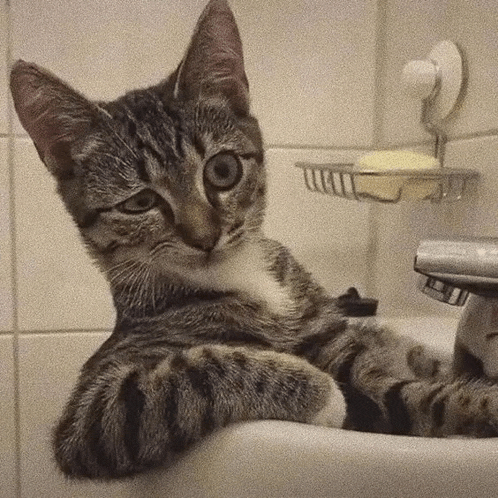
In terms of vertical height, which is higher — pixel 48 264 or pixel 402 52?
pixel 402 52

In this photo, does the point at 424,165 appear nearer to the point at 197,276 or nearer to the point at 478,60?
the point at 478,60

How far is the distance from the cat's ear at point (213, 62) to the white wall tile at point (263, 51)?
0.70 feet

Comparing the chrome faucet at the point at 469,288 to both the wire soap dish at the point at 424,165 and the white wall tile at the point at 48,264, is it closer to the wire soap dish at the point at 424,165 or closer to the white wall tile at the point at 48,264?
the wire soap dish at the point at 424,165

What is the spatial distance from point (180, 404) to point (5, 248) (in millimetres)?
448

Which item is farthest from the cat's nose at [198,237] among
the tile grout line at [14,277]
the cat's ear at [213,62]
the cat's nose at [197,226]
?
the tile grout line at [14,277]

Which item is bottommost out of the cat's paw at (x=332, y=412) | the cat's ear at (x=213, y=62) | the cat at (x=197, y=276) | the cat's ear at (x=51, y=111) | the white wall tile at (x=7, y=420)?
the white wall tile at (x=7, y=420)

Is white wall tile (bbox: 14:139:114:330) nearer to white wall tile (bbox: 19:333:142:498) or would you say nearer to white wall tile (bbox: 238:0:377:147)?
white wall tile (bbox: 19:333:142:498)

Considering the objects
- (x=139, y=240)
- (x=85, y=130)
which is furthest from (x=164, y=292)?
(x=85, y=130)

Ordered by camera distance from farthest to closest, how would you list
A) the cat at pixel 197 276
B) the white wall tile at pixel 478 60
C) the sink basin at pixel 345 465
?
the white wall tile at pixel 478 60 → the cat at pixel 197 276 → the sink basin at pixel 345 465

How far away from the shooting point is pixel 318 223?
0.88 metres

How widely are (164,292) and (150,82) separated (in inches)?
12.8

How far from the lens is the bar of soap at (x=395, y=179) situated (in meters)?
0.71

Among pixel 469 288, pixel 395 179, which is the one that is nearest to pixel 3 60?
pixel 395 179

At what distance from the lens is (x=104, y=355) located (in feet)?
1.79
